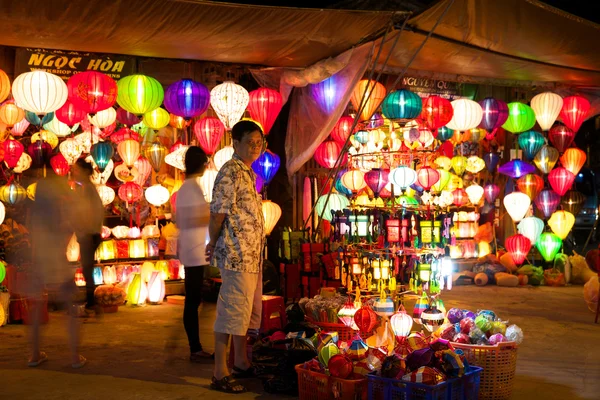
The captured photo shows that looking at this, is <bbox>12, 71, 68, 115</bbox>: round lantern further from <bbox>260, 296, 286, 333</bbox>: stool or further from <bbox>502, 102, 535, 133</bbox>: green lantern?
<bbox>502, 102, 535, 133</bbox>: green lantern

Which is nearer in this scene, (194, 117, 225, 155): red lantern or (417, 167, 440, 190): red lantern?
(194, 117, 225, 155): red lantern

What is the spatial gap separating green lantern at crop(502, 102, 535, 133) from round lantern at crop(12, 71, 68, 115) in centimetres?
617

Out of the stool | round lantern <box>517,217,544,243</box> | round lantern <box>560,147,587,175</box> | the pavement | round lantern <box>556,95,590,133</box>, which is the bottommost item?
the pavement

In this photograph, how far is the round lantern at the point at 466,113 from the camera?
380 inches

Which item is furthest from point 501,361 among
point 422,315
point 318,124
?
point 318,124

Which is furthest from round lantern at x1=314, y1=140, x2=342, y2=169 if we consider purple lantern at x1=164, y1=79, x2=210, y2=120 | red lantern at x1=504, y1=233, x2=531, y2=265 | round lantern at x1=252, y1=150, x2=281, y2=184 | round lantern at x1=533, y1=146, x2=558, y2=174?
round lantern at x1=533, y1=146, x2=558, y2=174

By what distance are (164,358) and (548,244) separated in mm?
7913

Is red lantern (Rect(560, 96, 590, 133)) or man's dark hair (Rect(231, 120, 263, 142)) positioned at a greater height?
red lantern (Rect(560, 96, 590, 133))

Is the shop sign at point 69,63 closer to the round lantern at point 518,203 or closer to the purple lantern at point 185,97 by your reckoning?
the purple lantern at point 185,97

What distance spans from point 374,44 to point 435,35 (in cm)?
65

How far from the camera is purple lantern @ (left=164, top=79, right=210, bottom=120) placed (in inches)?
334

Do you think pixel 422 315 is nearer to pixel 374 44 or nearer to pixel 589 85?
pixel 374 44

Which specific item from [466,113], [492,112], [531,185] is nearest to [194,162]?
[466,113]

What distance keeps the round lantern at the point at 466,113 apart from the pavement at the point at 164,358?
233 centimetres
